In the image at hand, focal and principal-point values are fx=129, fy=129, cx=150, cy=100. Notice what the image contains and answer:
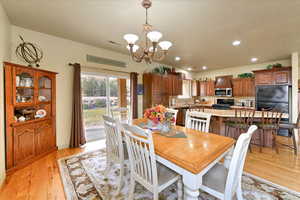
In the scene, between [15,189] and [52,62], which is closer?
[15,189]

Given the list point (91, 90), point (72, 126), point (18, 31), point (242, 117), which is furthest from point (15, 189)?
point (242, 117)

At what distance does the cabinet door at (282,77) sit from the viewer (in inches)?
166

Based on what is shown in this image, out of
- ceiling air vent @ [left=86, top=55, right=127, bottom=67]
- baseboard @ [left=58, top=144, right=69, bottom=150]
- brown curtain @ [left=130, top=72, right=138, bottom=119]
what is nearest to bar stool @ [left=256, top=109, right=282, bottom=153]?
brown curtain @ [left=130, top=72, right=138, bottom=119]

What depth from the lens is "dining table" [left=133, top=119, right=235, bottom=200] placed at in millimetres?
1039

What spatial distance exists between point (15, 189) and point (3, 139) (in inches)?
31.3

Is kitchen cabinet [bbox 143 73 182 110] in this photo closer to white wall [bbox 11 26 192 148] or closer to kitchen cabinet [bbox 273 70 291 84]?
white wall [bbox 11 26 192 148]

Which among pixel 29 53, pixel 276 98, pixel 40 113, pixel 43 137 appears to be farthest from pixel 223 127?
pixel 29 53

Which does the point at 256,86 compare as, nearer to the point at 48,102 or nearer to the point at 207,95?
the point at 207,95

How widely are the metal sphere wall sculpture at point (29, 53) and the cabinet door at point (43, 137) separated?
50.0 inches

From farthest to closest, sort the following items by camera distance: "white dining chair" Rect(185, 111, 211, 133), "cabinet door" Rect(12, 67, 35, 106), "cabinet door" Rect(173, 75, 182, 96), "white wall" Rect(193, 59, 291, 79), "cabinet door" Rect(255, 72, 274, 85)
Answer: "cabinet door" Rect(173, 75, 182, 96) → "white wall" Rect(193, 59, 291, 79) → "cabinet door" Rect(255, 72, 274, 85) → "cabinet door" Rect(12, 67, 35, 106) → "white dining chair" Rect(185, 111, 211, 133)

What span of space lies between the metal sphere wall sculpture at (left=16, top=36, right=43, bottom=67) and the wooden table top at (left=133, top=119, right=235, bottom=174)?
302cm

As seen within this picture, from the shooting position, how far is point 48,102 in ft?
9.55

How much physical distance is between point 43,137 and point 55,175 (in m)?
1.02

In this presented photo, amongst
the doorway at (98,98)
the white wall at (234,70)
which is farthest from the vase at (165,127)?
the white wall at (234,70)
